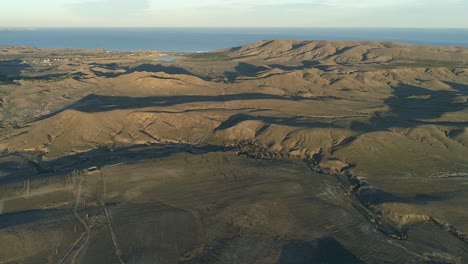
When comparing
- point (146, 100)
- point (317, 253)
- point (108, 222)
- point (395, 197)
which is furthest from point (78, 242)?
point (146, 100)

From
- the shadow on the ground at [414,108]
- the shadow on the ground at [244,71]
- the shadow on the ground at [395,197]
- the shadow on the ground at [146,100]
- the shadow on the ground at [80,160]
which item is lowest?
the shadow on the ground at [395,197]

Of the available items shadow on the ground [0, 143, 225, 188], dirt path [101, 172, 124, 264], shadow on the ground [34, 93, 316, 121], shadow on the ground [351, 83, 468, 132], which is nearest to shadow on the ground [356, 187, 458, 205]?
shadow on the ground [351, 83, 468, 132]

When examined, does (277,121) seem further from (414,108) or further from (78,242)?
(78,242)

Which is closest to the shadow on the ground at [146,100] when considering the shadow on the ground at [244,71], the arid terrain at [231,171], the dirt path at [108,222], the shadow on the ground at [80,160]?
the arid terrain at [231,171]

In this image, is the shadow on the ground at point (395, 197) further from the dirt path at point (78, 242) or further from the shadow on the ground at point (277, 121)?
the dirt path at point (78, 242)

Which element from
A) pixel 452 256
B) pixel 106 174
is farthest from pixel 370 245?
pixel 106 174

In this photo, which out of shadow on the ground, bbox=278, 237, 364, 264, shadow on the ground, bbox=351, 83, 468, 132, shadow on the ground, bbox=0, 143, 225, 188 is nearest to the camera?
shadow on the ground, bbox=278, 237, 364, 264

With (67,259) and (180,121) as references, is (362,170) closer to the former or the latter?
(180,121)

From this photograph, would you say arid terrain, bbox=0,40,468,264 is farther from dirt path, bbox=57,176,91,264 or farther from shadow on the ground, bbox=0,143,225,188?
shadow on the ground, bbox=0,143,225,188
